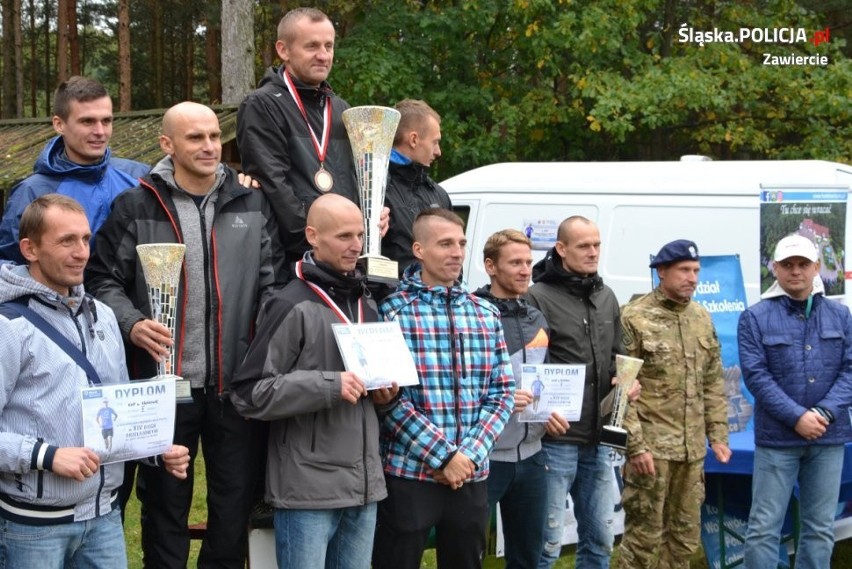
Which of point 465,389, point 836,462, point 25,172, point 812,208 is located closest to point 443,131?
point 25,172

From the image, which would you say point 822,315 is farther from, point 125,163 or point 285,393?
point 125,163

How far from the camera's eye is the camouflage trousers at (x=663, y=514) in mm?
5367

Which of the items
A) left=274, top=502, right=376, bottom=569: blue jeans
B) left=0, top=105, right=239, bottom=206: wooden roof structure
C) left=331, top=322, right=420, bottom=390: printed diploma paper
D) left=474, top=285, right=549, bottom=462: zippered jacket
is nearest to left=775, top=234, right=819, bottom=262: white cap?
left=474, top=285, right=549, bottom=462: zippered jacket

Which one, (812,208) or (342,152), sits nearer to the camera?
(342,152)

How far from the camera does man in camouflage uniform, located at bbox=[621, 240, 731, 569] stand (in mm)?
5352

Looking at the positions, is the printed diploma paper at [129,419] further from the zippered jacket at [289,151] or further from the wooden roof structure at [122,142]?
the wooden roof structure at [122,142]

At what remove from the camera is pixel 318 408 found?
12.4ft

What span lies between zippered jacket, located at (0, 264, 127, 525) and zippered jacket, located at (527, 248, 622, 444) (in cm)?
224

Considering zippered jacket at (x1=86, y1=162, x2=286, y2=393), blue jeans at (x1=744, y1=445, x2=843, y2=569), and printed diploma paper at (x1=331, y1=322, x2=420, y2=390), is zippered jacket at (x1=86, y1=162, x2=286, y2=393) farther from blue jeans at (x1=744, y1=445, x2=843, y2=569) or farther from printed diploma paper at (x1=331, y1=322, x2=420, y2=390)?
blue jeans at (x1=744, y1=445, x2=843, y2=569)

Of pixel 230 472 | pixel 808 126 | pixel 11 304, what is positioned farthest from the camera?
pixel 808 126

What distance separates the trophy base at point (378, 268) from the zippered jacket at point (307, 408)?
157mm

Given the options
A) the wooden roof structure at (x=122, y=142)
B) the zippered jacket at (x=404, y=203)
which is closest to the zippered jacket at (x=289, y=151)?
the zippered jacket at (x=404, y=203)

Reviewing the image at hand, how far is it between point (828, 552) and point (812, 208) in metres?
1.98

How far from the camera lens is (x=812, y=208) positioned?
6.33 metres
